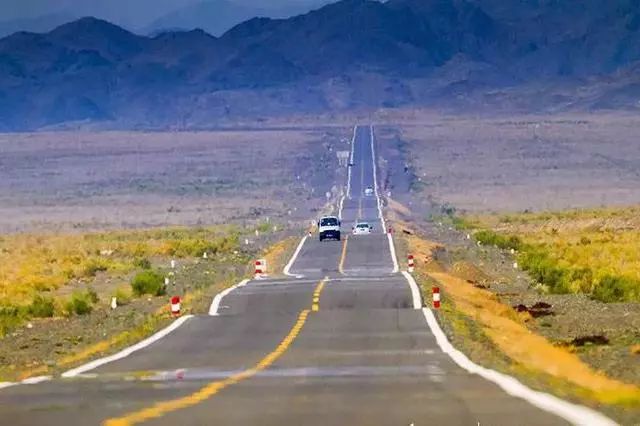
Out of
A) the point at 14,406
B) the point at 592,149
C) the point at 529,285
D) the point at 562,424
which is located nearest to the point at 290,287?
the point at 529,285

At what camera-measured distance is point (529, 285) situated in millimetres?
44938

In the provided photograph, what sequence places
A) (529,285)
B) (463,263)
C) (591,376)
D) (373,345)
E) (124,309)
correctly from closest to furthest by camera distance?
(591,376) → (373,345) → (124,309) → (529,285) → (463,263)

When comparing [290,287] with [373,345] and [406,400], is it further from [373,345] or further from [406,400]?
[406,400]

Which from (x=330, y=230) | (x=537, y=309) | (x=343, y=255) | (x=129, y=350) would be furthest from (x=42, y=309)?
(x=330, y=230)

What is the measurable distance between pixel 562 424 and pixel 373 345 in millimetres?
10355

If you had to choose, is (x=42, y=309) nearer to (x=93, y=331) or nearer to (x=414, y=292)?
(x=93, y=331)

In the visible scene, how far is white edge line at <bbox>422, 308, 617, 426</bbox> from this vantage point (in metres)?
13.1

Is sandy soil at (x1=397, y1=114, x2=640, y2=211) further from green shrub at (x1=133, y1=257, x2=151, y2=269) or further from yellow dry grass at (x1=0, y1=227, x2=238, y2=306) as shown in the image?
green shrub at (x1=133, y1=257, x2=151, y2=269)

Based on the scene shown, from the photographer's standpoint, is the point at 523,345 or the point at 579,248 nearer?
the point at 523,345

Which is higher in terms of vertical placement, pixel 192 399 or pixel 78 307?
pixel 192 399

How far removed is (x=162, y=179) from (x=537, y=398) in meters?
134

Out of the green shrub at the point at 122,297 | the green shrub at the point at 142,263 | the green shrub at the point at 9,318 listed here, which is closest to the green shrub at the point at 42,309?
the green shrub at the point at 9,318

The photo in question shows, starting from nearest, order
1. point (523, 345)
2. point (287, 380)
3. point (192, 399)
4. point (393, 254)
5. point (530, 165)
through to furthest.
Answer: point (192, 399) → point (287, 380) → point (523, 345) → point (393, 254) → point (530, 165)

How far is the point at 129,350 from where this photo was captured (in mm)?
23391
